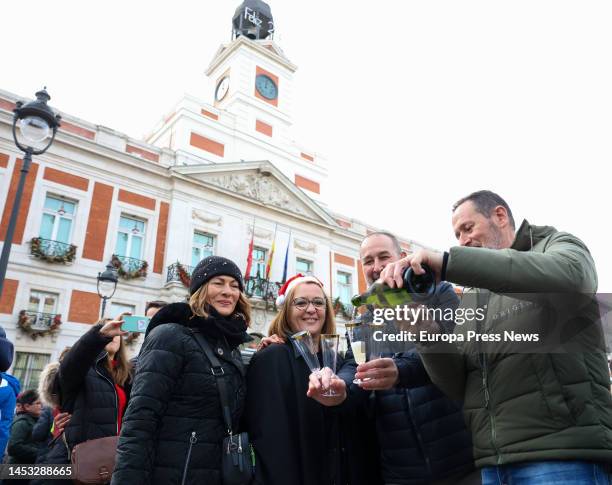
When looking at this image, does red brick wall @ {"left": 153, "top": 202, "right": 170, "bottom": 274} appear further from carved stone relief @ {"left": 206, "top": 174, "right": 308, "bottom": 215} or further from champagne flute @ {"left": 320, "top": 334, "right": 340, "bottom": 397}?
champagne flute @ {"left": 320, "top": 334, "right": 340, "bottom": 397}

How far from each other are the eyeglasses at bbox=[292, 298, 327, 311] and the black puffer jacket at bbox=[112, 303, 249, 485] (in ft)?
1.53

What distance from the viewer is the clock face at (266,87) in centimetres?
2386

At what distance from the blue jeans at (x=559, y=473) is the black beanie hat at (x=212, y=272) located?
1.74m

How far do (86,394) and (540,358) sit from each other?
115 inches

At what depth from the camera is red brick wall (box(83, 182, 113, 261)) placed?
579 inches

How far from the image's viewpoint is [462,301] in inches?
74.6

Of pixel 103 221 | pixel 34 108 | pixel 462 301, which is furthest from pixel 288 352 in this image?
pixel 103 221

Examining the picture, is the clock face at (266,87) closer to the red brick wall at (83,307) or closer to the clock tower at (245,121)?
the clock tower at (245,121)

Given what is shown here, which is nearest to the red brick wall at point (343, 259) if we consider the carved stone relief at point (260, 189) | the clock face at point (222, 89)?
the carved stone relief at point (260, 189)

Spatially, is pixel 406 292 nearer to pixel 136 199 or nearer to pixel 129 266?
pixel 129 266

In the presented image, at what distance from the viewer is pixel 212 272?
2.63m

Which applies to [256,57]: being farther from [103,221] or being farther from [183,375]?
[183,375]

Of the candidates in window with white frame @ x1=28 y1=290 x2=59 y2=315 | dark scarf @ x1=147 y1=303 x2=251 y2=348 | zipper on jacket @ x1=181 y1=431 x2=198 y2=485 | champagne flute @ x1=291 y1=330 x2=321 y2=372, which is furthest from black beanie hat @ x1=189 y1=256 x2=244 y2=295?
window with white frame @ x1=28 y1=290 x2=59 y2=315

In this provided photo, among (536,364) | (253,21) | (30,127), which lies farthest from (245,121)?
(536,364)
